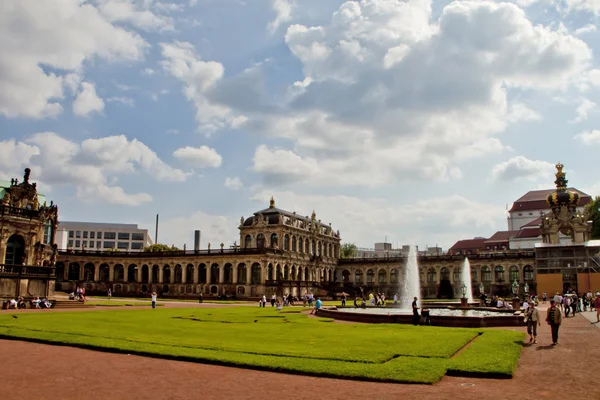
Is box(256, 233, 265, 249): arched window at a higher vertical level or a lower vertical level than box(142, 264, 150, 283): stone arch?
higher

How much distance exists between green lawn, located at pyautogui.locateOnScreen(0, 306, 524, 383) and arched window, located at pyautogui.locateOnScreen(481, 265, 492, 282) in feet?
247

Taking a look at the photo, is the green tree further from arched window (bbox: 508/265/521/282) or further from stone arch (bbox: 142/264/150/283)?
stone arch (bbox: 142/264/150/283)

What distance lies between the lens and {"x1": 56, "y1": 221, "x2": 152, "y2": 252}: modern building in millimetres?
168000

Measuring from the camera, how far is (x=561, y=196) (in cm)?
8550

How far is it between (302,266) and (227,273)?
1506 centimetres

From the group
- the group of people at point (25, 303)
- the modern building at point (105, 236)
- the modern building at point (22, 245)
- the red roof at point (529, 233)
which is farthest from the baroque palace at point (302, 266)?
the modern building at point (105, 236)

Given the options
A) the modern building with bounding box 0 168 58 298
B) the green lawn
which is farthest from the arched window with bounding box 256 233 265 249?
the green lawn

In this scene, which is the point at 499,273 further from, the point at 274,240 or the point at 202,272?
the point at 202,272

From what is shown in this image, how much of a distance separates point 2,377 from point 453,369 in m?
12.1

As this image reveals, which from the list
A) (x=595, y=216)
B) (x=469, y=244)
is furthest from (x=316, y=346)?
(x=469, y=244)

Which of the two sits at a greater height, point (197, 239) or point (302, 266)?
point (197, 239)

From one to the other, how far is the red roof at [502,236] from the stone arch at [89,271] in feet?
296

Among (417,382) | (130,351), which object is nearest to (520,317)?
(417,382)

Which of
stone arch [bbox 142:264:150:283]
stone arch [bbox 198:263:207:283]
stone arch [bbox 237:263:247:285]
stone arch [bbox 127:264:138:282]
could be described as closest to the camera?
stone arch [bbox 237:263:247:285]
